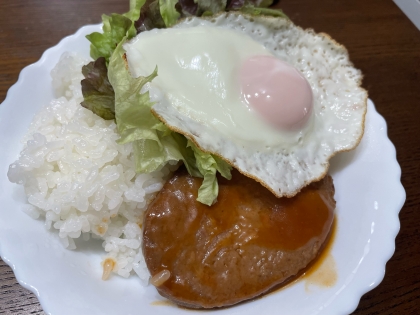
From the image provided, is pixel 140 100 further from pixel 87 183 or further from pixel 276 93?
pixel 276 93

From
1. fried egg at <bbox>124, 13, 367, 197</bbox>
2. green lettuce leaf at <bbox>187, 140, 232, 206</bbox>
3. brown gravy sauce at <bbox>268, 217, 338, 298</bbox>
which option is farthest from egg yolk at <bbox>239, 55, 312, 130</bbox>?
brown gravy sauce at <bbox>268, 217, 338, 298</bbox>

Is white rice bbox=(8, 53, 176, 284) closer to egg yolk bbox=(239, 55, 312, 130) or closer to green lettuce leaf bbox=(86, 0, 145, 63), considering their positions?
green lettuce leaf bbox=(86, 0, 145, 63)

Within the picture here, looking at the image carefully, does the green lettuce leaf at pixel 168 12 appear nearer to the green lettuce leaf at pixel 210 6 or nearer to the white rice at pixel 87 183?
the green lettuce leaf at pixel 210 6

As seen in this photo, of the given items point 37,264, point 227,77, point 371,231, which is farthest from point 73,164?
point 371,231

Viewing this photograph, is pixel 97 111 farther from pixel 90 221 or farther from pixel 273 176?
pixel 273 176

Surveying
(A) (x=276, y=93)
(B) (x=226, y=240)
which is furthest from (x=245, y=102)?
(B) (x=226, y=240)

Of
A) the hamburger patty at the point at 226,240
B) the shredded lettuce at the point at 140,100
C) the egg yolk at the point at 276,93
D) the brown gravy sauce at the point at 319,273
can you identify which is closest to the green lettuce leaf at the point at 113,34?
the shredded lettuce at the point at 140,100
